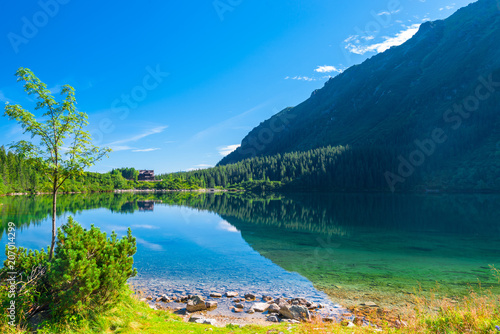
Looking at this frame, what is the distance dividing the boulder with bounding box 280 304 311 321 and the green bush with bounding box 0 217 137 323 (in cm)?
906

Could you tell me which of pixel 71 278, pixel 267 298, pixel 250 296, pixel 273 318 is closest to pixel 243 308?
pixel 250 296

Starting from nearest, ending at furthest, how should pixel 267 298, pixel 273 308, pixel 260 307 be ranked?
pixel 273 308 < pixel 260 307 < pixel 267 298

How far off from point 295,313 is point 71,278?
11480mm

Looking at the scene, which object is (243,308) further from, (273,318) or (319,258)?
(319,258)

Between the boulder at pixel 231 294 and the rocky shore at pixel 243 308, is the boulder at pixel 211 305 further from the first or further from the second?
the boulder at pixel 231 294

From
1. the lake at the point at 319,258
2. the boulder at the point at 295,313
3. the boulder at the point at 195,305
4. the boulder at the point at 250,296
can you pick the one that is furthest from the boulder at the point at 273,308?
the boulder at the point at 195,305

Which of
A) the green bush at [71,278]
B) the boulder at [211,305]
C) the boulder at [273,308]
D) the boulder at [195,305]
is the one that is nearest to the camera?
the green bush at [71,278]

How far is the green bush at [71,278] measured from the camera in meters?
9.26

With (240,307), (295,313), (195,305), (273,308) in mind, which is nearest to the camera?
(295,313)

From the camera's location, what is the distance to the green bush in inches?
364

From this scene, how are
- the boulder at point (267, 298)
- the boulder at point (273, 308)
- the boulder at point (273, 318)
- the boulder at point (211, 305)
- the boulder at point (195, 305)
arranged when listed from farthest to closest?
the boulder at point (267, 298)
the boulder at point (211, 305)
the boulder at point (195, 305)
the boulder at point (273, 308)
the boulder at point (273, 318)

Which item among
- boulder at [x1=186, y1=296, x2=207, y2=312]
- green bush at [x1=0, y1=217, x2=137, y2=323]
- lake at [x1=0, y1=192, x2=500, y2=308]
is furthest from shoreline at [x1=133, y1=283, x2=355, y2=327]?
green bush at [x1=0, y1=217, x2=137, y2=323]

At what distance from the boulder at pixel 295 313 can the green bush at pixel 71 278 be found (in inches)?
357

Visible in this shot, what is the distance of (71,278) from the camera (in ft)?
30.5
